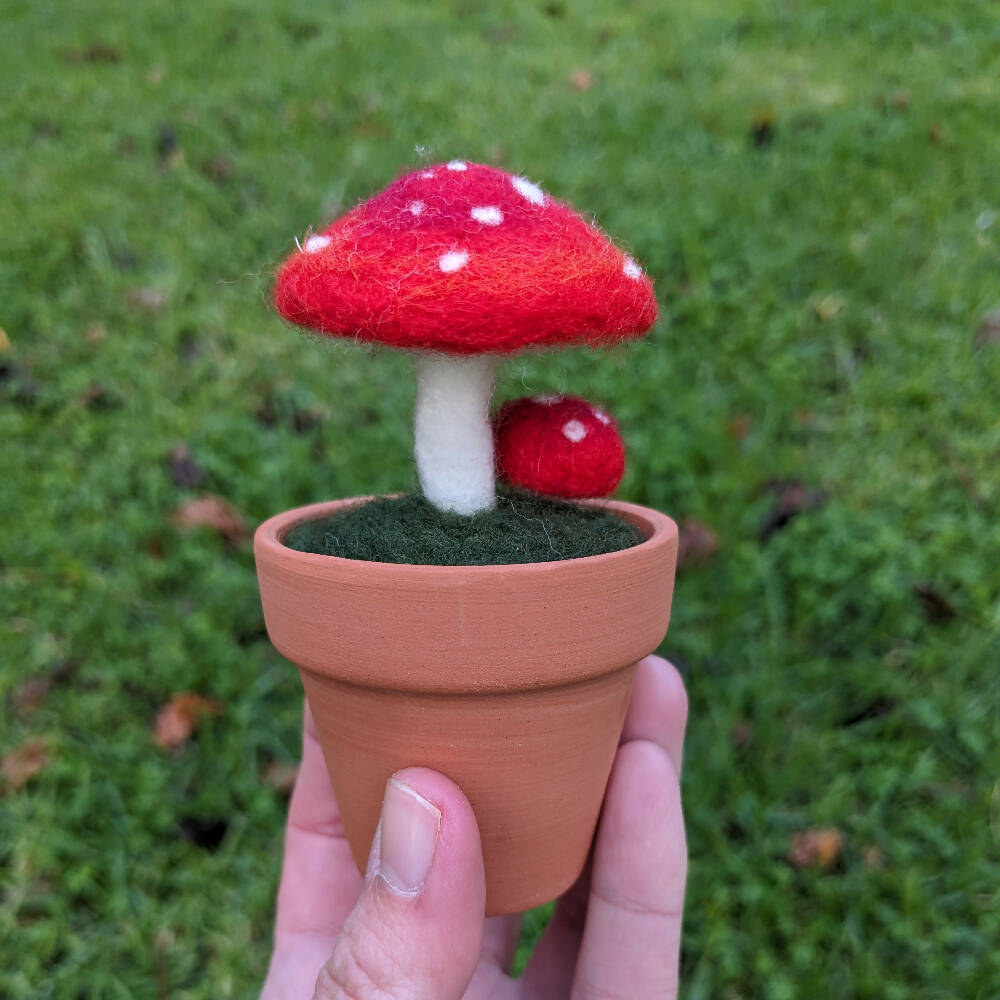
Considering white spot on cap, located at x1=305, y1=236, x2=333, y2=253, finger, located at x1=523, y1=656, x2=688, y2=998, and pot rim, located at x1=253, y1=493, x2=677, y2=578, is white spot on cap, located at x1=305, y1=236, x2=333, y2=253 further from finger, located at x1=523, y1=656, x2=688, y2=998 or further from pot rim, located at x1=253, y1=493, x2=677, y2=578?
finger, located at x1=523, y1=656, x2=688, y2=998

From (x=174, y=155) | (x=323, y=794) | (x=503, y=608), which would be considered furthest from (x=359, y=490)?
(x=174, y=155)

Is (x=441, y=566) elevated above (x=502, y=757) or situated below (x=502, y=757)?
above

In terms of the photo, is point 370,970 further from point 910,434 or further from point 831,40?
point 831,40

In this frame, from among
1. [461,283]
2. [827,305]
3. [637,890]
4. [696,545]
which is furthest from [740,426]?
[461,283]

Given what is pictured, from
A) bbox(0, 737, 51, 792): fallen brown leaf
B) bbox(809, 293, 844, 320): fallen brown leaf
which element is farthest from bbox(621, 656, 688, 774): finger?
bbox(809, 293, 844, 320): fallen brown leaf

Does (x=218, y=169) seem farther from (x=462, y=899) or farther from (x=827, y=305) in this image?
(x=462, y=899)

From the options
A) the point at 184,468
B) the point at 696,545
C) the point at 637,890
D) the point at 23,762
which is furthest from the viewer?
the point at 184,468

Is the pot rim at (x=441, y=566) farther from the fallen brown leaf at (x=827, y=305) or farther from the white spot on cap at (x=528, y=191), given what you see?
the fallen brown leaf at (x=827, y=305)
